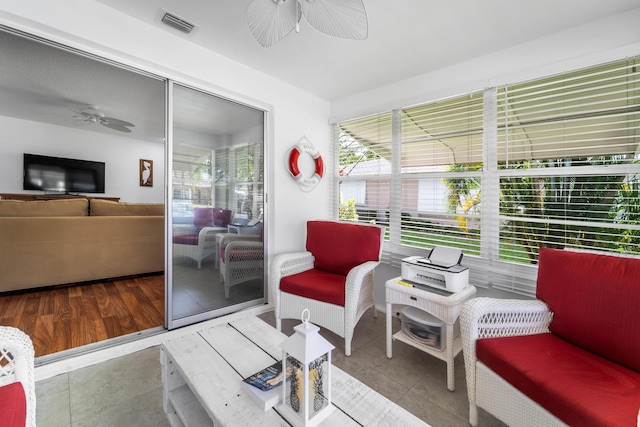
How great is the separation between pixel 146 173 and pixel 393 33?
5.89 metres

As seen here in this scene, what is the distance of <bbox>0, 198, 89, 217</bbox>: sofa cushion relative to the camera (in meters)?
2.99

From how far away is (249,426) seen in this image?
2.91 ft

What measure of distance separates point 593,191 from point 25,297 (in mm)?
5230

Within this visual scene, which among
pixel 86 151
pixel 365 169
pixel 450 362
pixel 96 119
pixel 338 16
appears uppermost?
pixel 96 119

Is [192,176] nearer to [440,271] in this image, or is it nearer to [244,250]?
[244,250]

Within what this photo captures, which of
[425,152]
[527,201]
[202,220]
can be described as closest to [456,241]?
[527,201]

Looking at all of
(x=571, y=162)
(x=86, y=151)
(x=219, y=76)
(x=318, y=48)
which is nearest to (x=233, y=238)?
(x=219, y=76)

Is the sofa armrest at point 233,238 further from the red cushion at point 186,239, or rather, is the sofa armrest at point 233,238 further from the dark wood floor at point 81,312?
the dark wood floor at point 81,312

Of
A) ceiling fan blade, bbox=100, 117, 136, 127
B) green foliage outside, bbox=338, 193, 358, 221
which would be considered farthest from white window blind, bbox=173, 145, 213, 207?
ceiling fan blade, bbox=100, 117, 136, 127

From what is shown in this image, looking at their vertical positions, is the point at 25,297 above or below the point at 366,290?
below

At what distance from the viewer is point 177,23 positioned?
6.33 ft

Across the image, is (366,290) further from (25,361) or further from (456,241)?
(25,361)

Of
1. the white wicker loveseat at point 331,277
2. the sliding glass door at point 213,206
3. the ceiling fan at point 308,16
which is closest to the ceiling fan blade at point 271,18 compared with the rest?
the ceiling fan at point 308,16

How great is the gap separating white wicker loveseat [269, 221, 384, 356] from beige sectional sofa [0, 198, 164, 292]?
7.81ft
